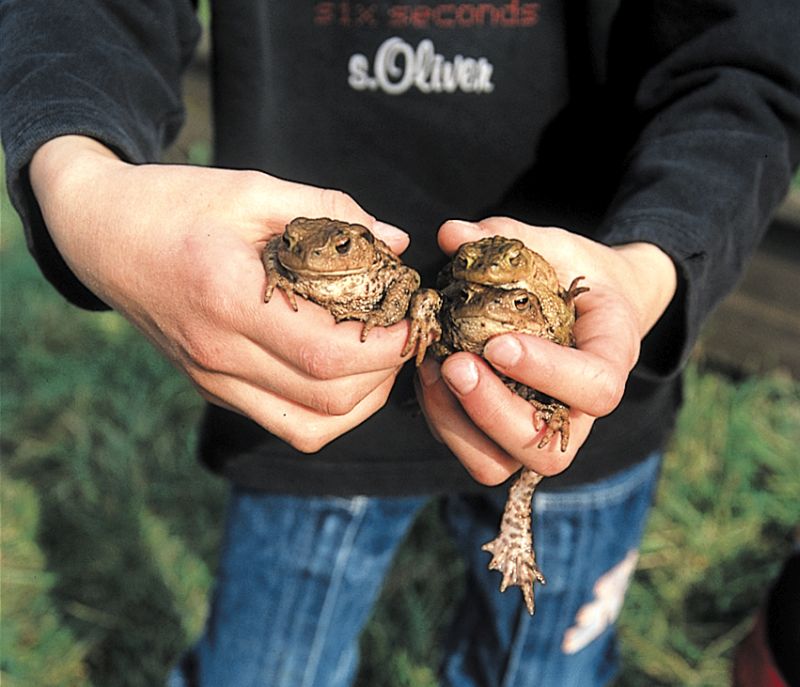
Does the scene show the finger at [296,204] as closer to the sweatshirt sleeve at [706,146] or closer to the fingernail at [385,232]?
the fingernail at [385,232]

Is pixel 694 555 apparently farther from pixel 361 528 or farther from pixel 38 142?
pixel 38 142

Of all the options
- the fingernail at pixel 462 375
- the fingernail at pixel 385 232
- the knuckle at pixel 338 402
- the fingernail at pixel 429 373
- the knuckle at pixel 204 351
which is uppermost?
the fingernail at pixel 385 232

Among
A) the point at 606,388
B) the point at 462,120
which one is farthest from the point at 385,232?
the point at 462,120

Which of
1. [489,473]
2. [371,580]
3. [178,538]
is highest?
[489,473]

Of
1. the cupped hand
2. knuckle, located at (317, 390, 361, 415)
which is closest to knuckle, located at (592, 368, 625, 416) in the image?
the cupped hand

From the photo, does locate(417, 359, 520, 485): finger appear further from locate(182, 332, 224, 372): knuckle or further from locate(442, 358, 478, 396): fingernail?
locate(182, 332, 224, 372): knuckle

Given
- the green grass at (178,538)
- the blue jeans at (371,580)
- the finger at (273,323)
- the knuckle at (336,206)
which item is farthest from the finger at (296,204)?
the green grass at (178,538)

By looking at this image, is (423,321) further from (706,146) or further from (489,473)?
(706,146)
